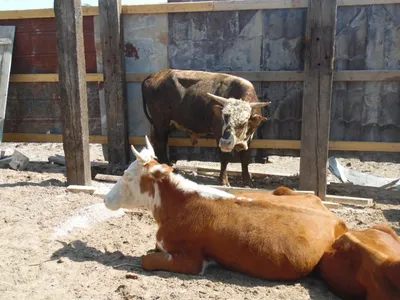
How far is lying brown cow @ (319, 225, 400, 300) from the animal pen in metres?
2.88

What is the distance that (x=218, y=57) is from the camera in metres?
7.69

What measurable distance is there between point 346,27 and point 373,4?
1.67 ft

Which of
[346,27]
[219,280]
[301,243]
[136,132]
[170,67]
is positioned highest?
[346,27]

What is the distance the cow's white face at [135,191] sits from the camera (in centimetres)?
438

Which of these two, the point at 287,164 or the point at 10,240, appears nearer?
the point at 10,240

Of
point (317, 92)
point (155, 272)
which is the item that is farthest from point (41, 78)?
point (155, 272)

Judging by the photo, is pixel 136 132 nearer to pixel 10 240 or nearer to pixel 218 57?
pixel 218 57

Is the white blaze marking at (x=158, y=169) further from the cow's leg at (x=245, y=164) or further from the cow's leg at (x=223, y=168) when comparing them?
the cow's leg at (x=245, y=164)

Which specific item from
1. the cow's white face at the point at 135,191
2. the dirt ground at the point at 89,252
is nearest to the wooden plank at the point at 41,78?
the dirt ground at the point at 89,252

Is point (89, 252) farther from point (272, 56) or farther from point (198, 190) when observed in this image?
point (272, 56)

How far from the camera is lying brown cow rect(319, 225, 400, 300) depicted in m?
3.23

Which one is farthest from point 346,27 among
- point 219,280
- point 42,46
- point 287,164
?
point 42,46

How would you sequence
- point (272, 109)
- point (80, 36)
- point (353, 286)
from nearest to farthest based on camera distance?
point (353, 286) < point (80, 36) < point (272, 109)

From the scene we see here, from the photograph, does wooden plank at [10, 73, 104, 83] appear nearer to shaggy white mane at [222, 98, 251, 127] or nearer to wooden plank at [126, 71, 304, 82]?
wooden plank at [126, 71, 304, 82]
